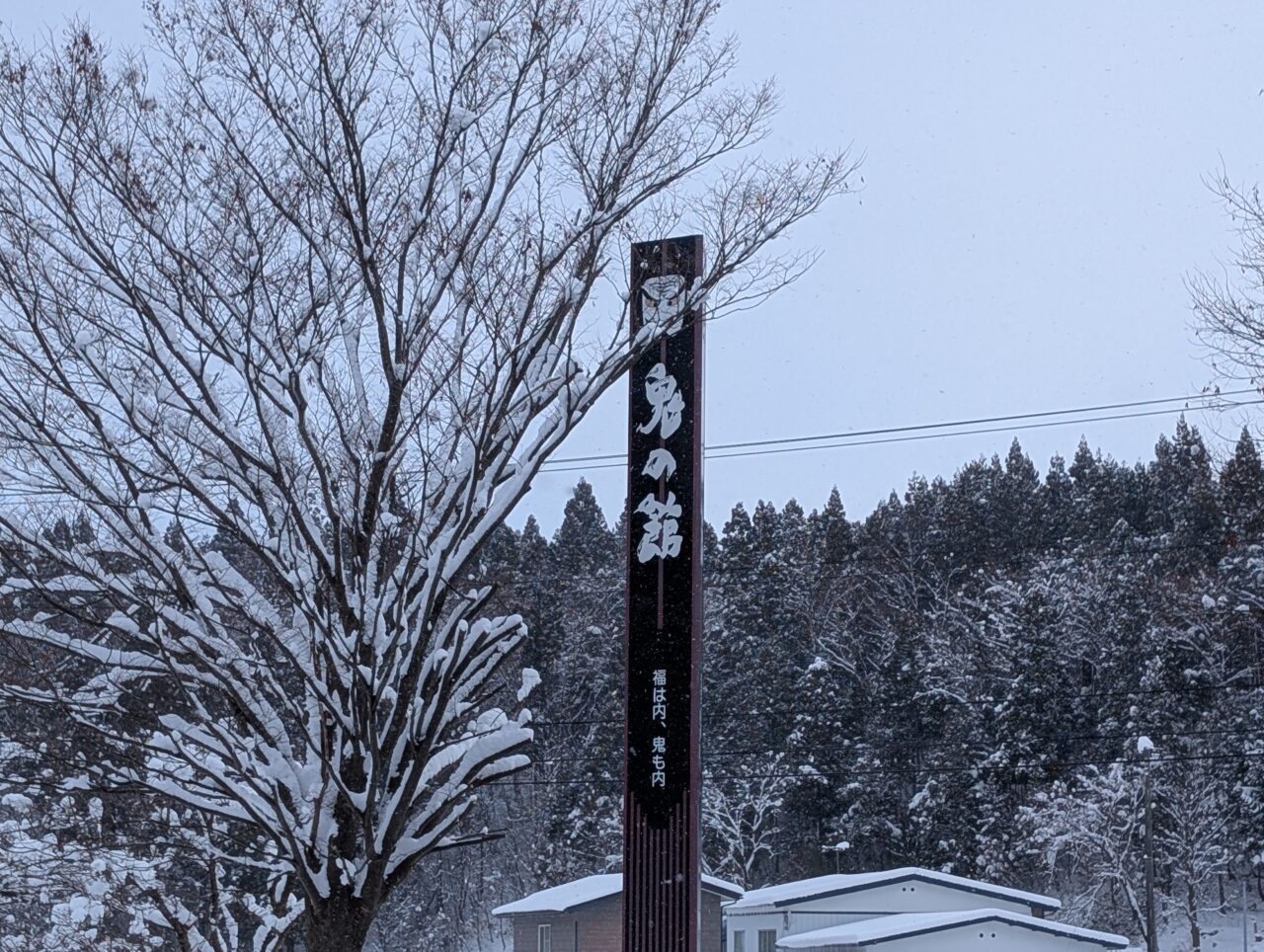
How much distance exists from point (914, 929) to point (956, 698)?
50.5ft

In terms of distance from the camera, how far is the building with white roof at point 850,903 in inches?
988

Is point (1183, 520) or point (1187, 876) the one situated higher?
point (1183, 520)

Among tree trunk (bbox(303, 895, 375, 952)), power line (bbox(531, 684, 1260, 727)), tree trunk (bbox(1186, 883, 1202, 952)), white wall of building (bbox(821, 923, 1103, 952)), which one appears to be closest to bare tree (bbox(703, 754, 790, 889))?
power line (bbox(531, 684, 1260, 727))

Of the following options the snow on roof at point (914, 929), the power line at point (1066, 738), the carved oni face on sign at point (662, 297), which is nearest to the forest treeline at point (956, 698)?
the power line at point (1066, 738)

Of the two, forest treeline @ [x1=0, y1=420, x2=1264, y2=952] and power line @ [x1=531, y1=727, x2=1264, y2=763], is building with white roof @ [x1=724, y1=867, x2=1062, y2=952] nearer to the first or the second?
forest treeline @ [x1=0, y1=420, x2=1264, y2=952]

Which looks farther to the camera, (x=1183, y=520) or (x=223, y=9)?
(x=1183, y=520)

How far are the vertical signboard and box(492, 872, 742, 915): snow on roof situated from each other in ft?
50.0

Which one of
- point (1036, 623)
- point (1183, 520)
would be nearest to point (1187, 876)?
point (1036, 623)

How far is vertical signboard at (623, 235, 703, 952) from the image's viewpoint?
956cm

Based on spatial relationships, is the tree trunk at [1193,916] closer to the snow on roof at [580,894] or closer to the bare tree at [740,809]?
the bare tree at [740,809]

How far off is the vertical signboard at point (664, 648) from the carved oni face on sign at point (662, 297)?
30.6 inches

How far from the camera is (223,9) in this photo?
7.17 meters

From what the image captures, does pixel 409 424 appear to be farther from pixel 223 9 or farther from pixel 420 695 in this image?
pixel 223 9

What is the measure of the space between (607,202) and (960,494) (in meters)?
35.1
